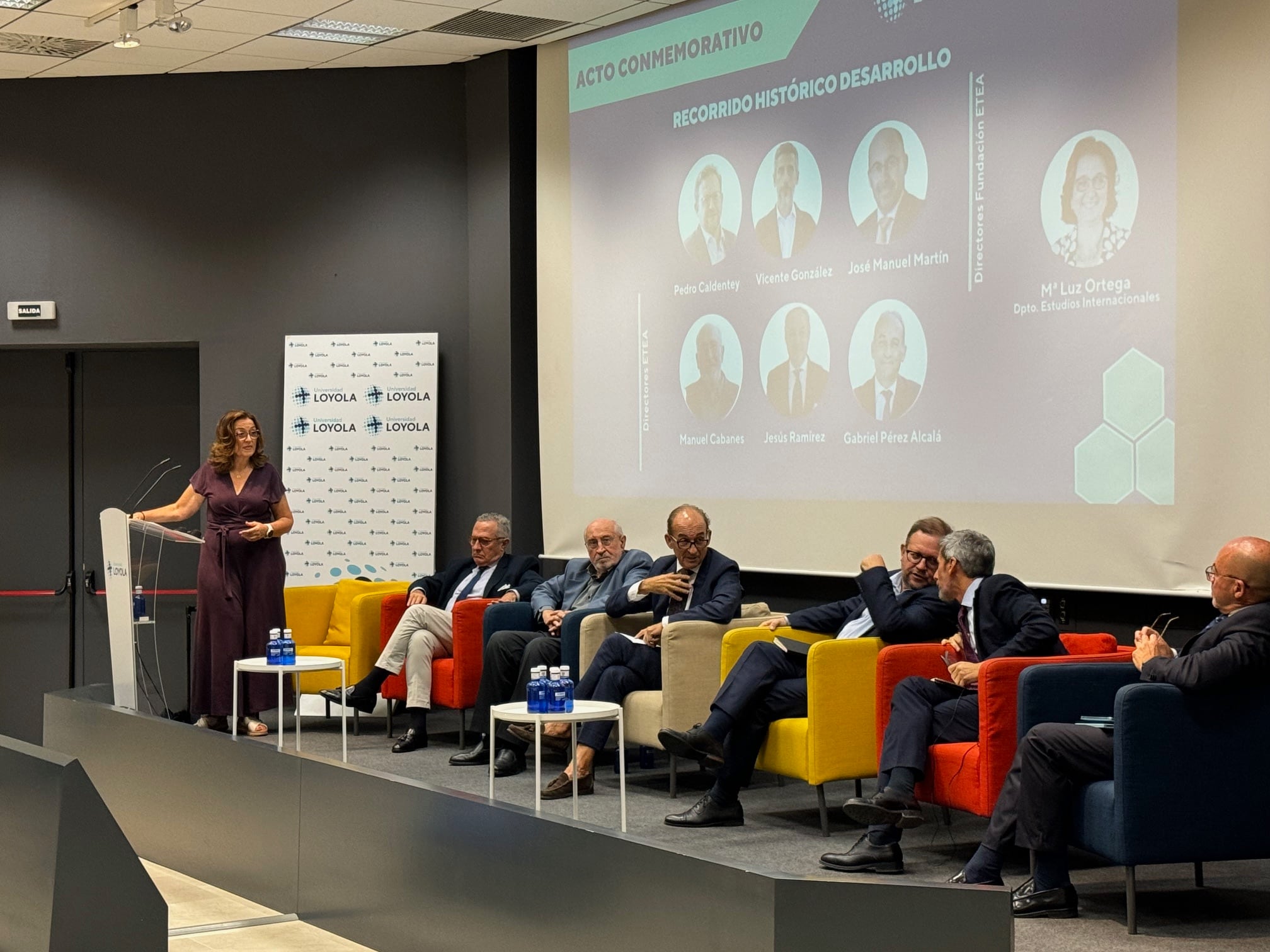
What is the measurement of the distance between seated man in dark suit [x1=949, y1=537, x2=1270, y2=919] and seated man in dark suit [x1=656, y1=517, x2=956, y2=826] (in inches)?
41.2

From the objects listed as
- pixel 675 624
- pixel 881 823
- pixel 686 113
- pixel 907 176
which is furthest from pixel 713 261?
pixel 881 823

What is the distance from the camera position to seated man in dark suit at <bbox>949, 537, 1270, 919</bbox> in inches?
153

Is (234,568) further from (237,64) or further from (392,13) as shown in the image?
(237,64)

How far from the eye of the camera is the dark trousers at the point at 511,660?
637 cm

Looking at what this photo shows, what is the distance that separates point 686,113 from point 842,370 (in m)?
1.68

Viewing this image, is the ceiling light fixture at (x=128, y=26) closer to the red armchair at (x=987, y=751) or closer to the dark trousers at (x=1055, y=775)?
the red armchair at (x=987, y=751)

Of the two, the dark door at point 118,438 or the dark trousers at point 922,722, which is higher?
the dark door at point 118,438

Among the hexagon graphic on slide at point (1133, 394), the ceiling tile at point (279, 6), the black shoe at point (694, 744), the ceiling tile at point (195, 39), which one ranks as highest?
the ceiling tile at point (195, 39)

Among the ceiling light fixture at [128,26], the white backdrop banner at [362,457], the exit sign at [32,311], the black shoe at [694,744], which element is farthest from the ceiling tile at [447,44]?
the black shoe at [694,744]

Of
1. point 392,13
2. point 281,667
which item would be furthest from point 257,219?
point 281,667

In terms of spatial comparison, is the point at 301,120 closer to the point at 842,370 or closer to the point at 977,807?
the point at 842,370

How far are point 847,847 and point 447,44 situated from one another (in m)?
5.24

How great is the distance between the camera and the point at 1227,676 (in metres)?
3.86

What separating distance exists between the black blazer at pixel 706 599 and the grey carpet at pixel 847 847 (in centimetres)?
71
